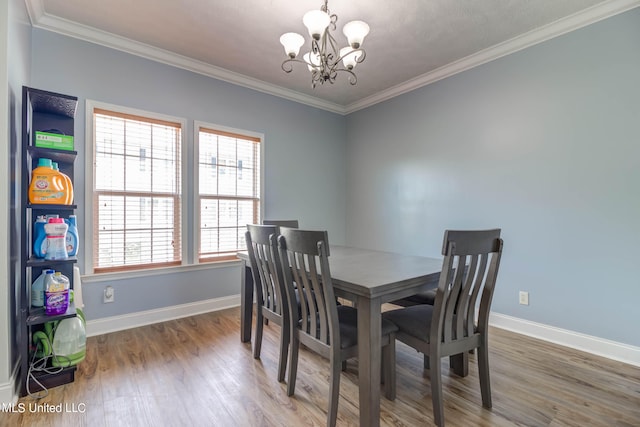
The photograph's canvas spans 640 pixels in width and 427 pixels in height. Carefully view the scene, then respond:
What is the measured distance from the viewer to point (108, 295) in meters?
2.81

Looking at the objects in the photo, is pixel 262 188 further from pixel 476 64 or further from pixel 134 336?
pixel 476 64

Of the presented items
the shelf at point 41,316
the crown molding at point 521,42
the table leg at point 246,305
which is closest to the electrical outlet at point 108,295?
the shelf at point 41,316

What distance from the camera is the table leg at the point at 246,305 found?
264cm

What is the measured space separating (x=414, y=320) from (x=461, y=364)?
2.14ft

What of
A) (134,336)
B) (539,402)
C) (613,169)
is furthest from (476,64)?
(134,336)

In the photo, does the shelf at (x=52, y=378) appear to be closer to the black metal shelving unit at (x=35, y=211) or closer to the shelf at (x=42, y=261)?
the black metal shelving unit at (x=35, y=211)

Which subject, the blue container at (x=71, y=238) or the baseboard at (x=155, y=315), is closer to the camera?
the blue container at (x=71, y=238)

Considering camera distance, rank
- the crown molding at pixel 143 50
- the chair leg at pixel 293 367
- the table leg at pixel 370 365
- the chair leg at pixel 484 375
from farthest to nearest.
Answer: the crown molding at pixel 143 50
the chair leg at pixel 293 367
the chair leg at pixel 484 375
the table leg at pixel 370 365

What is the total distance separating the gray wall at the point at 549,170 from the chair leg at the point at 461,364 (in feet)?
3.92

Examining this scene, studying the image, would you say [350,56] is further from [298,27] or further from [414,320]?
[414,320]

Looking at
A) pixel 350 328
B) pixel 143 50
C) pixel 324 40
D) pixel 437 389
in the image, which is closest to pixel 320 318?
pixel 350 328

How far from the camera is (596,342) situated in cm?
244

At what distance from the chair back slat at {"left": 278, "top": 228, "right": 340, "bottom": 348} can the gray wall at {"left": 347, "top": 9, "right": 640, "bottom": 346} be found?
2251mm

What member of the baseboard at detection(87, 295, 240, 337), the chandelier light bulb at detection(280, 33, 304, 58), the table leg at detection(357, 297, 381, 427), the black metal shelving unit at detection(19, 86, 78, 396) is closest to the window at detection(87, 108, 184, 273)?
the baseboard at detection(87, 295, 240, 337)
